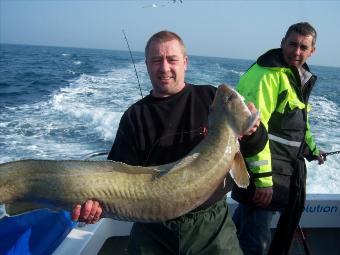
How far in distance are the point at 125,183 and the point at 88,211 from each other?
0.97ft

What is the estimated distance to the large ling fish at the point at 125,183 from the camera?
8.07 feet

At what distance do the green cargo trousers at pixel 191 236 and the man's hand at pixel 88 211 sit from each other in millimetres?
538

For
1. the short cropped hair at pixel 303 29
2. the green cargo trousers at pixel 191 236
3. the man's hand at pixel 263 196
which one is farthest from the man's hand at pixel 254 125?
the short cropped hair at pixel 303 29

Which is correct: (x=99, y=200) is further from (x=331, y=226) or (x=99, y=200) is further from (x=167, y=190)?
(x=331, y=226)

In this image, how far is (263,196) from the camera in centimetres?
357

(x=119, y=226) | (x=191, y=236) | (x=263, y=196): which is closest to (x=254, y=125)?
(x=191, y=236)

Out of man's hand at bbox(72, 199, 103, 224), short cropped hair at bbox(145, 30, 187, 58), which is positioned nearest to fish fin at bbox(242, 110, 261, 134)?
short cropped hair at bbox(145, 30, 187, 58)

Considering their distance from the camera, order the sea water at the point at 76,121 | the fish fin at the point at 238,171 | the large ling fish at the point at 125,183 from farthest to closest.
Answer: the sea water at the point at 76,121 < the fish fin at the point at 238,171 < the large ling fish at the point at 125,183

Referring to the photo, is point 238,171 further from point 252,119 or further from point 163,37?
point 163,37

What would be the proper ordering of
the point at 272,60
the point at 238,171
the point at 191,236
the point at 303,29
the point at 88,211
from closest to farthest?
1. the point at 88,211
2. the point at 238,171
3. the point at 191,236
4. the point at 272,60
5. the point at 303,29

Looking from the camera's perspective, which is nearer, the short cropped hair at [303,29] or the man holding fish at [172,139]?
the man holding fish at [172,139]

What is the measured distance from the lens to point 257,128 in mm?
2877

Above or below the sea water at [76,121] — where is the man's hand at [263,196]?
above

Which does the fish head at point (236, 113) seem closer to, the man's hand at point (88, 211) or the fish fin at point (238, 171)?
the fish fin at point (238, 171)
